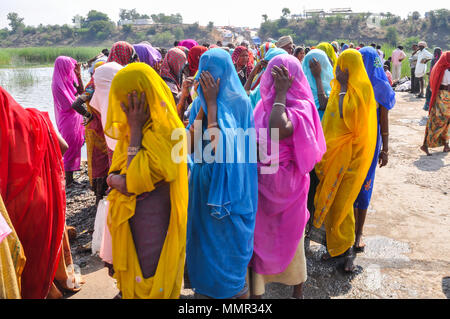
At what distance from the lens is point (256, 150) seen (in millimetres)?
2447

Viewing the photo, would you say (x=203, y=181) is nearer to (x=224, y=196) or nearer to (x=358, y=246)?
(x=224, y=196)

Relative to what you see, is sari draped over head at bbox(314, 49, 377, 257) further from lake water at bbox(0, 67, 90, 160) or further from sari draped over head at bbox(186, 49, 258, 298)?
lake water at bbox(0, 67, 90, 160)

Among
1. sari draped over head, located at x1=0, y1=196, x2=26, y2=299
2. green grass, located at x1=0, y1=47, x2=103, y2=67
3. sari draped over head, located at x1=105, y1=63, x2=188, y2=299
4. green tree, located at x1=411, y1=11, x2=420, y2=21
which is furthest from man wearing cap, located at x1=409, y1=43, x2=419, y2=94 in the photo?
green tree, located at x1=411, y1=11, x2=420, y2=21

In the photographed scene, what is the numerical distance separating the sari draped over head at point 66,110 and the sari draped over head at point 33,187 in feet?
9.54

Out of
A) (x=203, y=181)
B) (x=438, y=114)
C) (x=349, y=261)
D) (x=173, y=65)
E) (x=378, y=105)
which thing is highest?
(x=173, y=65)

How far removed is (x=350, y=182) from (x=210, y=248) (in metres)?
1.55

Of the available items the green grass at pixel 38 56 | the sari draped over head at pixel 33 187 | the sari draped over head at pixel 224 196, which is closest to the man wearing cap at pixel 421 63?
the sari draped over head at pixel 224 196

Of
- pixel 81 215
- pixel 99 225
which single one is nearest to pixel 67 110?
pixel 81 215

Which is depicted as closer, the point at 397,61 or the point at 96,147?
the point at 96,147

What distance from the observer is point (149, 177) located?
2004 mm

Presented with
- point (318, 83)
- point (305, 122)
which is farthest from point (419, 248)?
point (305, 122)

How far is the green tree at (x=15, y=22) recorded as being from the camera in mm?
69775

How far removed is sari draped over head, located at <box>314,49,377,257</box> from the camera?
321 cm

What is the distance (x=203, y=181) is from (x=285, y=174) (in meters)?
0.62
